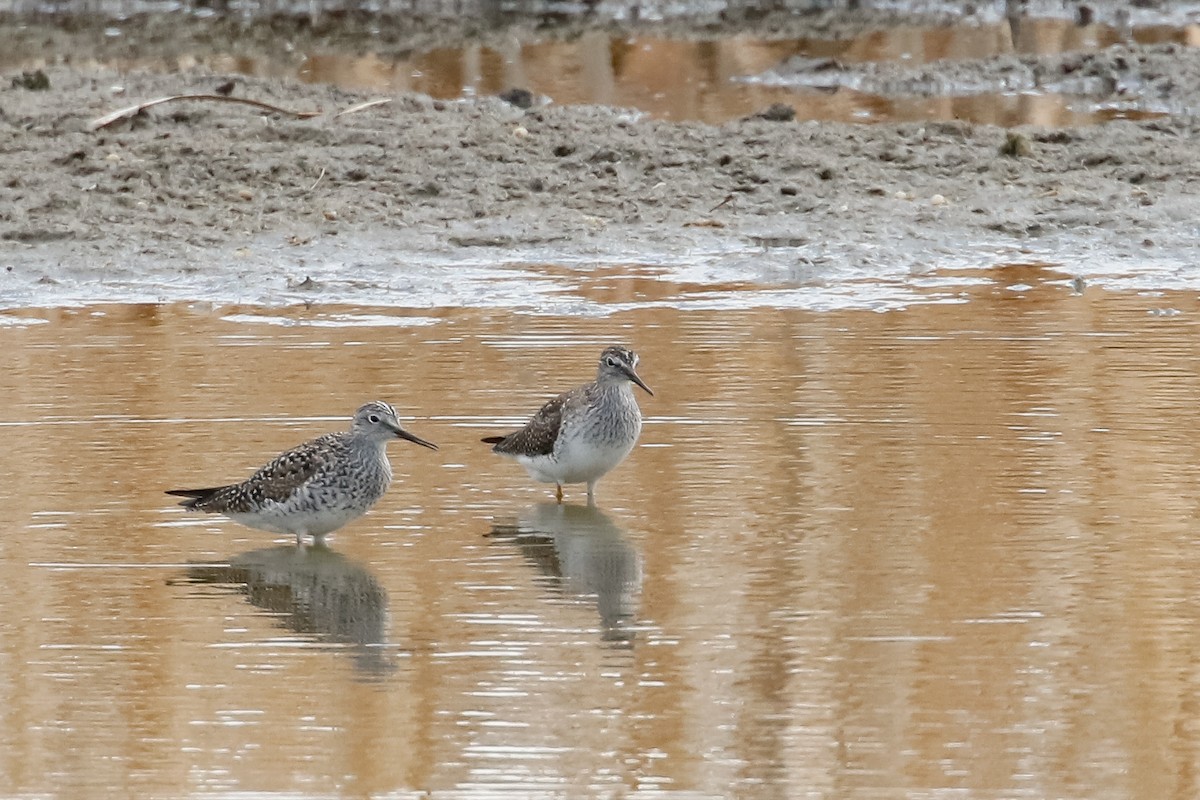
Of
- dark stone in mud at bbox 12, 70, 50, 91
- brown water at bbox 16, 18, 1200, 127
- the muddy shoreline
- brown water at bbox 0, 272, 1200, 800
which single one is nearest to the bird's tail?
brown water at bbox 0, 272, 1200, 800


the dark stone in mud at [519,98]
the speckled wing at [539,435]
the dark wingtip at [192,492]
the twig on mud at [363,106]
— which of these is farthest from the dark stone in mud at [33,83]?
the dark wingtip at [192,492]

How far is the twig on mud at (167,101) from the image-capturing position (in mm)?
14641

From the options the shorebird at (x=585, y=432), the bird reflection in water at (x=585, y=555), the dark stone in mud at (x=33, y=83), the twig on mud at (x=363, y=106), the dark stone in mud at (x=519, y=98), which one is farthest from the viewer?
the dark stone in mud at (x=519, y=98)

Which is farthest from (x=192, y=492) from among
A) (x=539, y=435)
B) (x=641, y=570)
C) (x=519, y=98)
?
(x=519, y=98)

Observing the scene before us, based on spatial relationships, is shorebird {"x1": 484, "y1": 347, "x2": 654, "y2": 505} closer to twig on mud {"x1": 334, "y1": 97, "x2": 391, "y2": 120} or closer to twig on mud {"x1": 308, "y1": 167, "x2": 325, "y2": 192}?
twig on mud {"x1": 308, "y1": 167, "x2": 325, "y2": 192}

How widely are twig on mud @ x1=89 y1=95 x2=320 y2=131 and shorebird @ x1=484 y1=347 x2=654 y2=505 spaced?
7075 millimetres

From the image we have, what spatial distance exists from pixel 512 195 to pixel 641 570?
6.79m

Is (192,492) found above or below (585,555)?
above

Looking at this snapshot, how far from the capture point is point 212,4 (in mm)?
23578

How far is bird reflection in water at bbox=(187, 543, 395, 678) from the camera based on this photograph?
6.54 meters

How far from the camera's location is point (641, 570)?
23.5ft

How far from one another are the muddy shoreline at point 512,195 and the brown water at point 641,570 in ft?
4.62

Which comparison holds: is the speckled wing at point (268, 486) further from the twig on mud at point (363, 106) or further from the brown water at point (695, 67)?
the brown water at point (695, 67)

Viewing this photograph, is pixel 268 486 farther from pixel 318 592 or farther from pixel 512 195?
pixel 512 195
